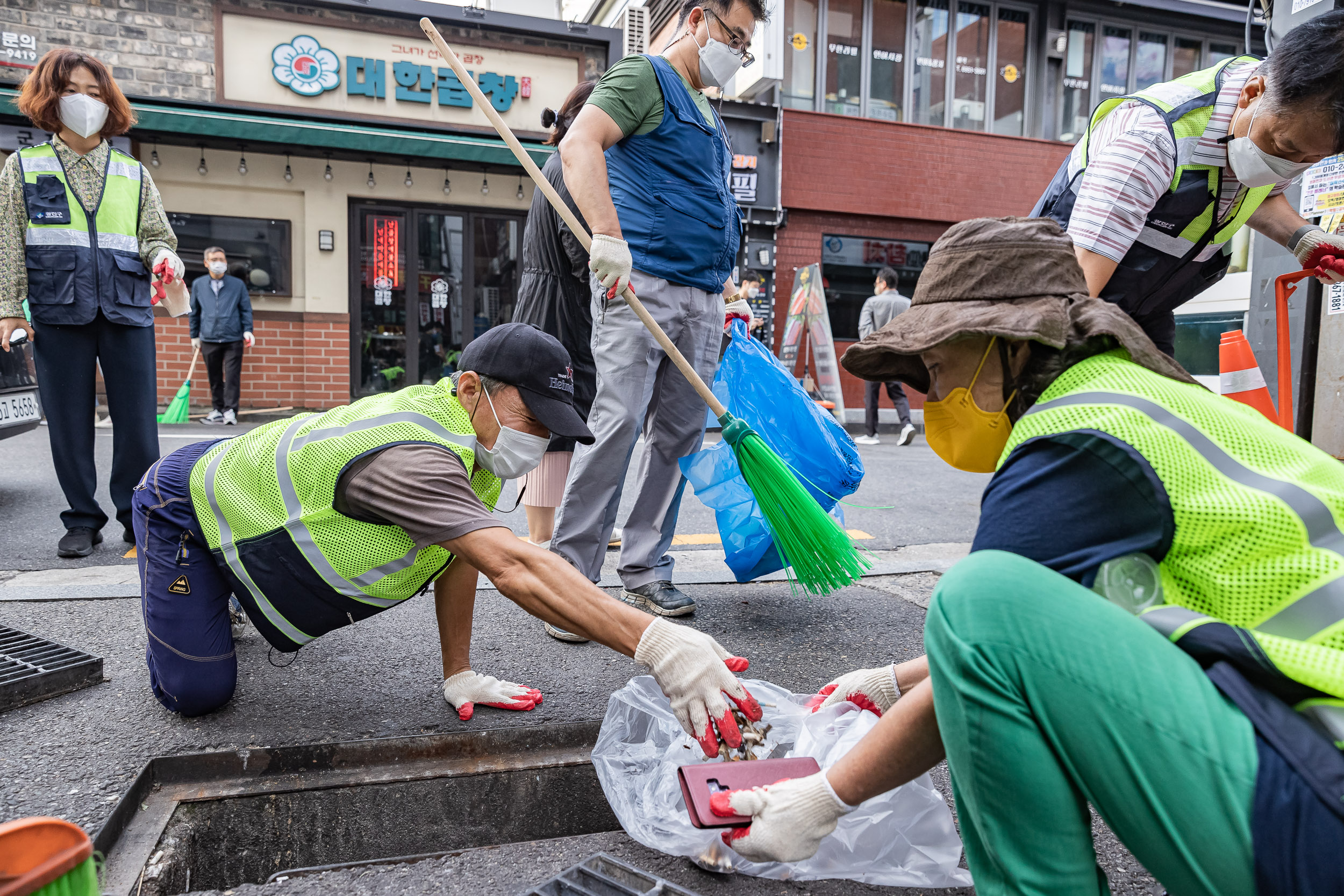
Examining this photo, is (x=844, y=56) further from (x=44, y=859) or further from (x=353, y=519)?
(x=44, y=859)

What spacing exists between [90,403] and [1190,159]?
393 centimetres

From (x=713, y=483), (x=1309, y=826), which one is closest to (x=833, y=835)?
(x=1309, y=826)

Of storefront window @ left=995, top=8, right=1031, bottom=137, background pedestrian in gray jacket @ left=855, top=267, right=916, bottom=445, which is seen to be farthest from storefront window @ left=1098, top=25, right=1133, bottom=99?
background pedestrian in gray jacket @ left=855, top=267, right=916, bottom=445

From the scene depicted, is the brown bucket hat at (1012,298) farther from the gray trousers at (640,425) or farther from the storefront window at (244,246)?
the storefront window at (244,246)

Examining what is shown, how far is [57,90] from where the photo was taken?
10.9 ft

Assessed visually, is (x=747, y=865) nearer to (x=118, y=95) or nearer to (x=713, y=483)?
(x=713, y=483)

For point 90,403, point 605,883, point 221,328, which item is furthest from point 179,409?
point 605,883

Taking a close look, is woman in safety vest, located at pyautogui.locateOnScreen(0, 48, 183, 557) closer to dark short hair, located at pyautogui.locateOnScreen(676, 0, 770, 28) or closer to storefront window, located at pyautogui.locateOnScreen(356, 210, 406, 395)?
dark short hair, located at pyautogui.locateOnScreen(676, 0, 770, 28)

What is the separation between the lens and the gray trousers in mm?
2682

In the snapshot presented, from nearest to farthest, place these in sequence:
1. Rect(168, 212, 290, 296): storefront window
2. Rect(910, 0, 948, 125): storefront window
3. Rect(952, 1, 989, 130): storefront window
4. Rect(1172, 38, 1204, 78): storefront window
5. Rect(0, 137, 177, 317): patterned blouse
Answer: Rect(0, 137, 177, 317): patterned blouse → Rect(168, 212, 290, 296): storefront window → Rect(910, 0, 948, 125): storefront window → Rect(952, 1, 989, 130): storefront window → Rect(1172, 38, 1204, 78): storefront window

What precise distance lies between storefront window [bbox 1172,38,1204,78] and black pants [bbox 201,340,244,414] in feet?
45.2

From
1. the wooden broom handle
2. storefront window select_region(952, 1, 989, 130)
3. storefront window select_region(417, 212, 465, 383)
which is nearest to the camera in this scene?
the wooden broom handle

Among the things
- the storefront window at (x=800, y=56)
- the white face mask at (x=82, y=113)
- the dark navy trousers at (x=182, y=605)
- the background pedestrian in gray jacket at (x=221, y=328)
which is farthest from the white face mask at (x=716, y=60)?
the storefront window at (x=800, y=56)

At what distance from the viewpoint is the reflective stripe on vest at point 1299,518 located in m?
0.98
